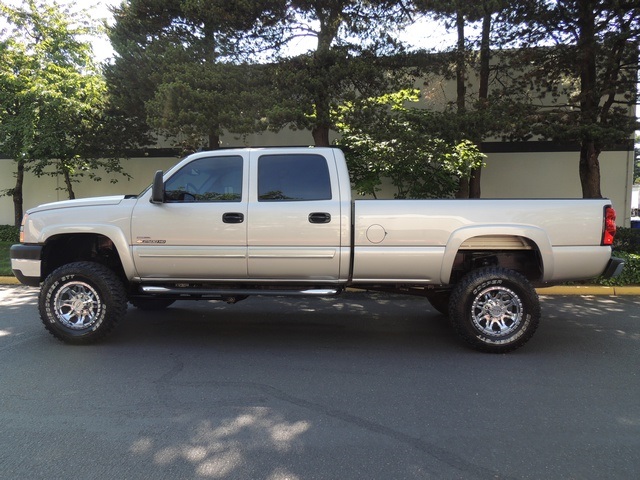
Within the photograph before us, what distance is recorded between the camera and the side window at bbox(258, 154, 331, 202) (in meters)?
5.05

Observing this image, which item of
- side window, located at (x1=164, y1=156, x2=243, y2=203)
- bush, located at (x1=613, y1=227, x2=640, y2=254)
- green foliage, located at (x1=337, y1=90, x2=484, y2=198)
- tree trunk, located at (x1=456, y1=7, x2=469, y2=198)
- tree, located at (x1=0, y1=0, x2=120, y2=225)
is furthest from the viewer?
tree, located at (x1=0, y1=0, x2=120, y2=225)

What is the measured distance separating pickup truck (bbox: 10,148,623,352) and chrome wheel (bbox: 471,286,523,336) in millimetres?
14

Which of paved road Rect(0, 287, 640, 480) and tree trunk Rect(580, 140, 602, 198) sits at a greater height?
tree trunk Rect(580, 140, 602, 198)

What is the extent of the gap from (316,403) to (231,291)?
183 cm

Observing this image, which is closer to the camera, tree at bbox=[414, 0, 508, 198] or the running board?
the running board

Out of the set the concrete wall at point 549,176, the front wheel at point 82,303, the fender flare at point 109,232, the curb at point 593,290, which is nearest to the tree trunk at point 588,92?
the concrete wall at point 549,176

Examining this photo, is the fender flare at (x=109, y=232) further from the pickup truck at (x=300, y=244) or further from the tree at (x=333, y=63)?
the tree at (x=333, y=63)

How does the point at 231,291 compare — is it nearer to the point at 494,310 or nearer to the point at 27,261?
the point at 27,261

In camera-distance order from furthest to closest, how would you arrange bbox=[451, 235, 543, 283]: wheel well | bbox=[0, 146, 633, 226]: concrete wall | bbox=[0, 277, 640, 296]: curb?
bbox=[0, 146, 633, 226]: concrete wall → bbox=[0, 277, 640, 296]: curb → bbox=[451, 235, 543, 283]: wheel well

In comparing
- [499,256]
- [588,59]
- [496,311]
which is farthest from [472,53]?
[496,311]

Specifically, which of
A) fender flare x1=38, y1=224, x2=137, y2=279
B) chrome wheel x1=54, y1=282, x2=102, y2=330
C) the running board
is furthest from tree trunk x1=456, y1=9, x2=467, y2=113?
chrome wheel x1=54, y1=282, x2=102, y2=330

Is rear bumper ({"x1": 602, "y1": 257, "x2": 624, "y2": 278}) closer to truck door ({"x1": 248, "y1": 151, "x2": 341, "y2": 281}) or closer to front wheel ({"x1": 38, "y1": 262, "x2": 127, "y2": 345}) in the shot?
truck door ({"x1": 248, "y1": 151, "x2": 341, "y2": 281})

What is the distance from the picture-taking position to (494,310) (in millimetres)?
4891

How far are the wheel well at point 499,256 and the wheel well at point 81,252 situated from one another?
4.04 m
